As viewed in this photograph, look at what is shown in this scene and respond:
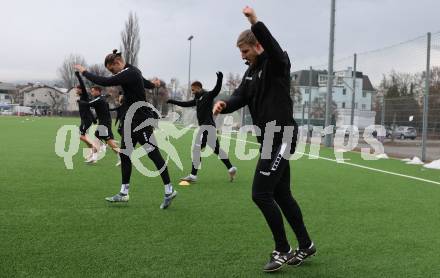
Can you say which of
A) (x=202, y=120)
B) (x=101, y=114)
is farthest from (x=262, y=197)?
(x=101, y=114)

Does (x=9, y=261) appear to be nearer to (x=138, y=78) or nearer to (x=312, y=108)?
(x=138, y=78)

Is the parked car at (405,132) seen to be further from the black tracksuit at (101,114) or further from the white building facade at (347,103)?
the black tracksuit at (101,114)

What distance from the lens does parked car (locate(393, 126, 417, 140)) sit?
1647 cm

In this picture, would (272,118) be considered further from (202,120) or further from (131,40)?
→ (131,40)

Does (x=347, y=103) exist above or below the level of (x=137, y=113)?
above

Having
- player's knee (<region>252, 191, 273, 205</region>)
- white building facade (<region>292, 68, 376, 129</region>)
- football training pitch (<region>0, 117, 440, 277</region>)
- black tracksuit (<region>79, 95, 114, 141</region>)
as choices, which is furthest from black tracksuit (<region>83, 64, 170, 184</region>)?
white building facade (<region>292, 68, 376, 129</region>)

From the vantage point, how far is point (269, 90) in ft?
13.8

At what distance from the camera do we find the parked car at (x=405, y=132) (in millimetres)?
16469

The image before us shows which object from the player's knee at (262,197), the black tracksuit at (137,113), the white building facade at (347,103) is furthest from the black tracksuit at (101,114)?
the white building facade at (347,103)

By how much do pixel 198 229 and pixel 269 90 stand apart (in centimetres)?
204

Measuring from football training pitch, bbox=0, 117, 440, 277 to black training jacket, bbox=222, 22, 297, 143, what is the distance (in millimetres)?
1281

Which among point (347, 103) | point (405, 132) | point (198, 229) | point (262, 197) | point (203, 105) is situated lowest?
point (198, 229)

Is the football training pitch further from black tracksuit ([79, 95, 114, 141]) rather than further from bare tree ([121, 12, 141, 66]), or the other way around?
bare tree ([121, 12, 141, 66])

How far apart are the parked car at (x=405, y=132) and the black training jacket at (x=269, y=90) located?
13367 millimetres
